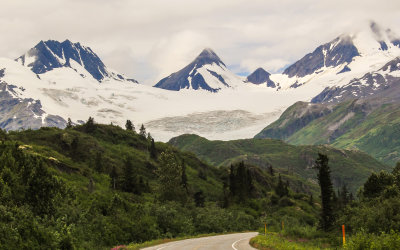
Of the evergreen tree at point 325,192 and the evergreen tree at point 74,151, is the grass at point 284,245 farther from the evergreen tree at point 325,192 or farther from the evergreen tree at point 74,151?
the evergreen tree at point 74,151

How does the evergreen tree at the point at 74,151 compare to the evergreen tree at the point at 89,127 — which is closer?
the evergreen tree at the point at 74,151

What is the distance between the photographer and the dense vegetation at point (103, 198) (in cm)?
4072

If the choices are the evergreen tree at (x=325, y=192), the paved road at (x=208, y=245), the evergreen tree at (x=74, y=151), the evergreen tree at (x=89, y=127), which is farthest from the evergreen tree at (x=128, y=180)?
the evergreen tree at (x=89, y=127)

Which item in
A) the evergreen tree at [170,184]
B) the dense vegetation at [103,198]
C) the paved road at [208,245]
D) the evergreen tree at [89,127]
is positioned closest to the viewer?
the dense vegetation at [103,198]

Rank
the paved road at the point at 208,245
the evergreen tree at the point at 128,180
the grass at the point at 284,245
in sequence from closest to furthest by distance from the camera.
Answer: the grass at the point at 284,245 < the paved road at the point at 208,245 < the evergreen tree at the point at 128,180

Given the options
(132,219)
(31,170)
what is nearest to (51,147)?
(132,219)

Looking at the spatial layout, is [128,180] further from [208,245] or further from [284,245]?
[284,245]

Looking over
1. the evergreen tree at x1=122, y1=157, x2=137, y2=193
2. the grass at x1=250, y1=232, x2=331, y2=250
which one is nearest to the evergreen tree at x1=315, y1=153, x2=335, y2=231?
the grass at x1=250, y1=232, x2=331, y2=250

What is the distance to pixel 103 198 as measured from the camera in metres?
69.5

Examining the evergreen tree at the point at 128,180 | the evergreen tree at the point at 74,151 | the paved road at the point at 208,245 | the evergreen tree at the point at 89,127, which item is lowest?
the paved road at the point at 208,245

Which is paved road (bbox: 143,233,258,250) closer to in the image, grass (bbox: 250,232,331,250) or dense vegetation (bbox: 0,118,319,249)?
grass (bbox: 250,232,331,250)

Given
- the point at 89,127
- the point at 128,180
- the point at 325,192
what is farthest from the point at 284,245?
the point at 89,127

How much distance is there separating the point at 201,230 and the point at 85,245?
1568 inches

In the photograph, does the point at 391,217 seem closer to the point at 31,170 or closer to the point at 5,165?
the point at 31,170
